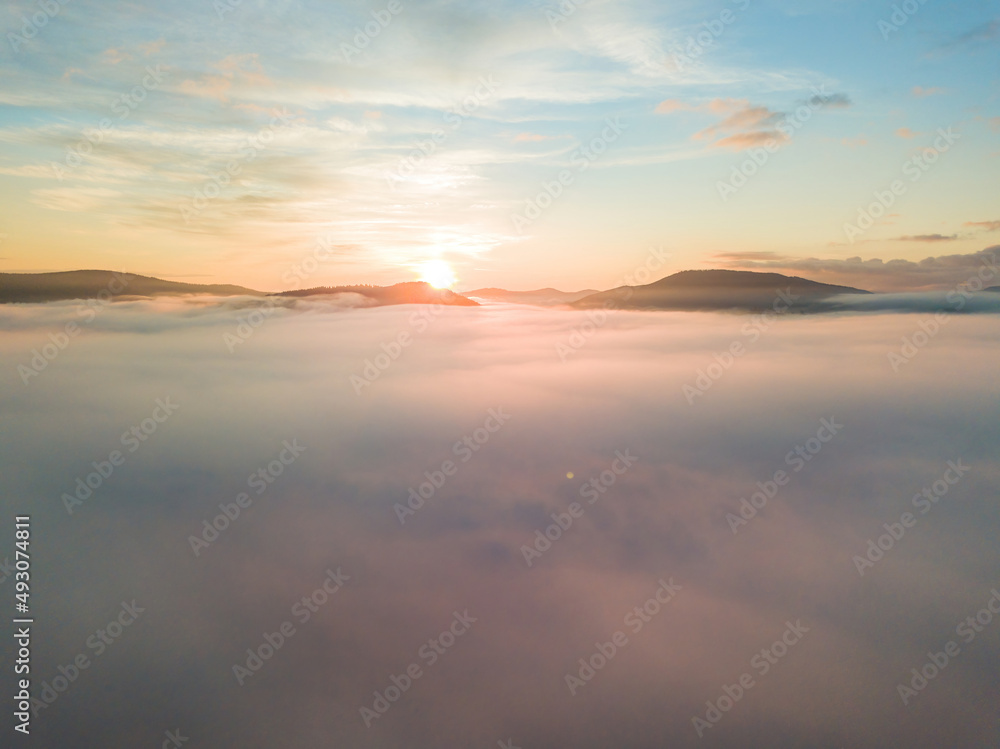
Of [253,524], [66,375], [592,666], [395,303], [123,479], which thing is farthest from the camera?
[395,303]

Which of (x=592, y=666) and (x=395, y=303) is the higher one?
(x=395, y=303)

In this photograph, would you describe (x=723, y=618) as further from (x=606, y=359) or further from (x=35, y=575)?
(x=606, y=359)

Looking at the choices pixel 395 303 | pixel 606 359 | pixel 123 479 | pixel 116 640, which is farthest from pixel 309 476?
pixel 395 303

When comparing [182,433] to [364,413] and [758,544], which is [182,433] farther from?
[758,544]

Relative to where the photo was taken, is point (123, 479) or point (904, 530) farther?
point (123, 479)

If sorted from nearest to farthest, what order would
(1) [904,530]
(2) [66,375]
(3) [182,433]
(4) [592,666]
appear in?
(4) [592,666] → (1) [904,530] → (3) [182,433] → (2) [66,375]

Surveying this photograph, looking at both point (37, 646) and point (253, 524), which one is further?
point (253, 524)

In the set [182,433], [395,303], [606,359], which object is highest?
[395,303]

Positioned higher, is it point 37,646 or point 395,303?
point 395,303

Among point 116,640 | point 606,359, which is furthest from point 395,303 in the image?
point 116,640
